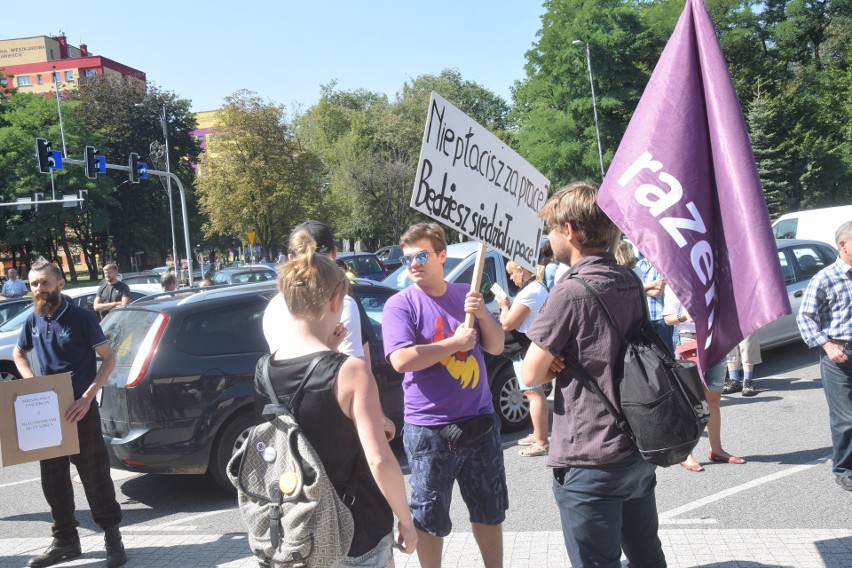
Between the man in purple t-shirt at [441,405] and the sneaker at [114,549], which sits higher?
the man in purple t-shirt at [441,405]

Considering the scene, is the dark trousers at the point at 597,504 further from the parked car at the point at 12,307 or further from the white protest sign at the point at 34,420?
the parked car at the point at 12,307

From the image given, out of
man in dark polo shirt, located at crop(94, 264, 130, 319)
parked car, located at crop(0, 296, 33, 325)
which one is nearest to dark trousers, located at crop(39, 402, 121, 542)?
man in dark polo shirt, located at crop(94, 264, 130, 319)

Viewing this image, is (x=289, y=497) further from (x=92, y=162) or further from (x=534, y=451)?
(x=92, y=162)

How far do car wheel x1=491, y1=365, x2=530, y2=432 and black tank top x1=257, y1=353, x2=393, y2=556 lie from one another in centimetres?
488

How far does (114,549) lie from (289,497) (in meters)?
2.99

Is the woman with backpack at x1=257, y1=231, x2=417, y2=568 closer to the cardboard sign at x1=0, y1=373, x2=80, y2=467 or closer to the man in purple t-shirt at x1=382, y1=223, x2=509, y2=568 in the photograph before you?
the man in purple t-shirt at x1=382, y1=223, x2=509, y2=568

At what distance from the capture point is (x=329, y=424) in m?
2.49

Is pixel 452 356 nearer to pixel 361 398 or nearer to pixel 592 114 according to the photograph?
pixel 361 398

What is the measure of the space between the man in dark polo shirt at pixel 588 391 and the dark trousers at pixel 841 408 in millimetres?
3024

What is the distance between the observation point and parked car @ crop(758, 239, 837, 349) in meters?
10.5

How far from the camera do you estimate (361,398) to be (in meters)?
2.47

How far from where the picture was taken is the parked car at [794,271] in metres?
10.5

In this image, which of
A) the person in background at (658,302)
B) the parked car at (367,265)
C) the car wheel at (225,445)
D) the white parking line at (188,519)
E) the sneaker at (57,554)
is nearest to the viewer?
the sneaker at (57,554)

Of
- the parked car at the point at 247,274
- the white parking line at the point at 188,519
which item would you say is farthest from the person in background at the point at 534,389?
the parked car at the point at 247,274
